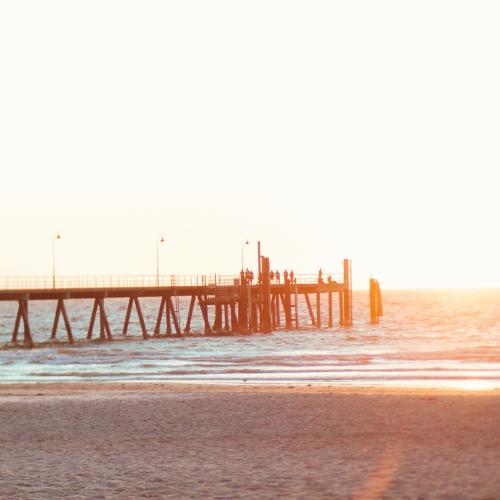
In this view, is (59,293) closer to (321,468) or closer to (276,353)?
(276,353)

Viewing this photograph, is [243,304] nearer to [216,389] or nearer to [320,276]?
[320,276]

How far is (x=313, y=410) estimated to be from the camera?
596 inches

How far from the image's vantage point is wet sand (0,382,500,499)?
29.1 ft

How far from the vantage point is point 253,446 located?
11531mm

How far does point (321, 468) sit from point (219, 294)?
51476 mm

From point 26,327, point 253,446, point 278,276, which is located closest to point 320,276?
point 278,276

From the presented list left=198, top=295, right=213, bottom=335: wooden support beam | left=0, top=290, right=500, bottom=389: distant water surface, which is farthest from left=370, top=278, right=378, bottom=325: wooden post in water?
left=0, top=290, right=500, bottom=389: distant water surface

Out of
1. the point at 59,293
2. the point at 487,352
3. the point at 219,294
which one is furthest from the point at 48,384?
the point at 219,294

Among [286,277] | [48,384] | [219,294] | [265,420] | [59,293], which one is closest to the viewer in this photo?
[265,420]

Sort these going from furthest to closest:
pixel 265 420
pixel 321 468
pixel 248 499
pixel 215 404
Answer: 1. pixel 215 404
2. pixel 265 420
3. pixel 321 468
4. pixel 248 499

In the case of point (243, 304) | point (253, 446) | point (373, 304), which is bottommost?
point (253, 446)

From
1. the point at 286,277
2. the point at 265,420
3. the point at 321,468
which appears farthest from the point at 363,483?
the point at 286,277

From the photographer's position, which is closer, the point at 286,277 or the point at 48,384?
the point at 48,384

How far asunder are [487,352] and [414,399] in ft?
74.1
